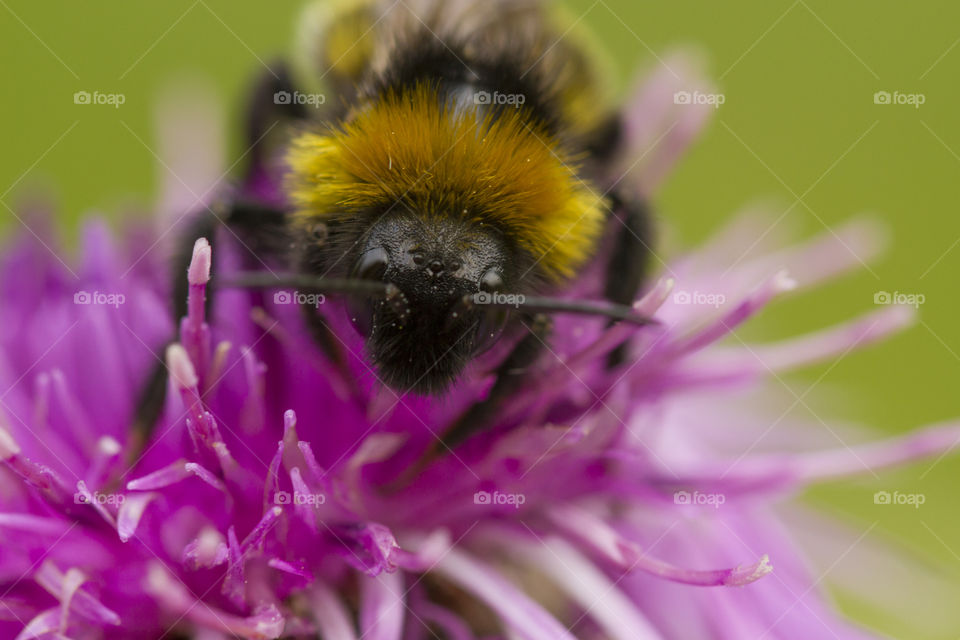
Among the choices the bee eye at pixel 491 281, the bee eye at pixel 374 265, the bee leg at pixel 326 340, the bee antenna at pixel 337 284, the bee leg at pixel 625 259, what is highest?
the bee leg at pixel 625 259

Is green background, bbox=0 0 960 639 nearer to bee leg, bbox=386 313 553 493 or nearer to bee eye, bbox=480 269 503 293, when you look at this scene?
bee leg, bbox=386 313 553 493

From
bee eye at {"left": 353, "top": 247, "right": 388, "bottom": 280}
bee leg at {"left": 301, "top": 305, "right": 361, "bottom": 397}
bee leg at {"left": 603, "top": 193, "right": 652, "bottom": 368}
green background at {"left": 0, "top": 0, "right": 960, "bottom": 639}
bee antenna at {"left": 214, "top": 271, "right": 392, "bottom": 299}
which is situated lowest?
bee leg at {"left": 301, "top": 305, "right": 361, "bottom": 397}

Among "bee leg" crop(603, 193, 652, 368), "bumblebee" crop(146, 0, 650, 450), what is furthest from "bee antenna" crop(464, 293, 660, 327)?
"bee leg" crop(603, 193, 652, 368)

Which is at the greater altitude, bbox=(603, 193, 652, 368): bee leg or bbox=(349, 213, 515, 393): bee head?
bbox=(603, 193, 652, 368): bee leg

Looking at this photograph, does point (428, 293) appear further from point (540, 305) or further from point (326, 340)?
point (326, 340)

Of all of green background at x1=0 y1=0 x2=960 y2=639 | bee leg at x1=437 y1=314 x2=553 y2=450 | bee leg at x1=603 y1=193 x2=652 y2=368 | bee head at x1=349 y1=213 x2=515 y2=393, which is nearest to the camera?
bee head at x1=349 y1=213 x2=515 y2=393

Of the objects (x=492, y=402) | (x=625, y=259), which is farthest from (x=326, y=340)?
(x=625, y=259)

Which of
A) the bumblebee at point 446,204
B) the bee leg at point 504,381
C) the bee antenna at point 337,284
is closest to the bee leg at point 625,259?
the bumblebee at point 446,204

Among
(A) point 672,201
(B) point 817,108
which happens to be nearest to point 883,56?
(B) point 817,108

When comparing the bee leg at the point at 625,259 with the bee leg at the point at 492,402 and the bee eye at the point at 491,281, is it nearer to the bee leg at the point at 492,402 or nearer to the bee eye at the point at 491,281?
the bee leg at the point at 492,402
